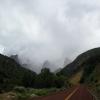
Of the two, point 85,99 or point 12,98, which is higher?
point 12,98

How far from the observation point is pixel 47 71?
343 ft

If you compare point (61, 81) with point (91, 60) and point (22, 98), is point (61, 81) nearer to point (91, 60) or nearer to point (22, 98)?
point (22, 98)

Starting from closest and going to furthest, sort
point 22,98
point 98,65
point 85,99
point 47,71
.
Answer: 1. point 85,99
2. point 22,98
3. point 47,71
4. point 98,65

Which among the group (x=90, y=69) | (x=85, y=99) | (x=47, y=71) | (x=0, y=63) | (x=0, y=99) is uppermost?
(x=0, y=63)

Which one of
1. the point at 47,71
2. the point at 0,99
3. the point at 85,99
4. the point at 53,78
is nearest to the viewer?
the point at 85,99

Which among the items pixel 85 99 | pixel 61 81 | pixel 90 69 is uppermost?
pixel 90 69

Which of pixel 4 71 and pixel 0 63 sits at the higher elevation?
pixel 0 63

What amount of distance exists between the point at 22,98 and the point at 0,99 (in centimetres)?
297

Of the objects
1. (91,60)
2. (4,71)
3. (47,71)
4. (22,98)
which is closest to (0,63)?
(4,71)

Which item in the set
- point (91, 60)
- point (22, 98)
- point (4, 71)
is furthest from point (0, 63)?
point (22, 98)

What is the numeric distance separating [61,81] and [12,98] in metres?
59.2

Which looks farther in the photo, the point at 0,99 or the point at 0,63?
the point at 0,63

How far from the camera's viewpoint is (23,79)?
98125 millimetres

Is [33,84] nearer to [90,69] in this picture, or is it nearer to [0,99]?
[0,99]
